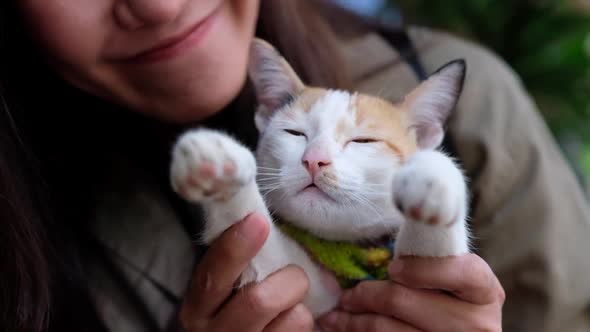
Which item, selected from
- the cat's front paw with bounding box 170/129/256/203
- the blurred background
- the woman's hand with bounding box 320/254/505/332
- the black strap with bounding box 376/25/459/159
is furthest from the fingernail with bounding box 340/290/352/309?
the blurred background

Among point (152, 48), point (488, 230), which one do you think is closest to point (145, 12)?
point (152, 48)

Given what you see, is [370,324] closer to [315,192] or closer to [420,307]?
[420,307]

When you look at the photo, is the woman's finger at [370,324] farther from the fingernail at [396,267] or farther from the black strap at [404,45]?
the black strap at [404,45]

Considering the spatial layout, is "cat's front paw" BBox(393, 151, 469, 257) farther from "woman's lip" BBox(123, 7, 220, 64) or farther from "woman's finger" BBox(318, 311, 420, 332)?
"woman's lip" BBox(123, 7, 220, 64)

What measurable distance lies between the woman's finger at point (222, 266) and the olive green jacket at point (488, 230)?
10.7 inches

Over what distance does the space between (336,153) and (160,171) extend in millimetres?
595

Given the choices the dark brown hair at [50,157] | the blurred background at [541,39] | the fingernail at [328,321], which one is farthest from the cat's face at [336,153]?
the blurred background at [541,39]

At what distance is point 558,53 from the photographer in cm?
164

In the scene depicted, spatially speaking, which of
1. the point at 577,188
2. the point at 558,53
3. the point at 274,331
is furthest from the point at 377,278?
the point at 558,53

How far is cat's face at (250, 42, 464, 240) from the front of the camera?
0.56 m

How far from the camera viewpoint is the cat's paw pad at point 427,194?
0.44 metres

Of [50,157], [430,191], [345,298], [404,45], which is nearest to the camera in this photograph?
[430,191]

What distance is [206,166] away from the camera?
441mm

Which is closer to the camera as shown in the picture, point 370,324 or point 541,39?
point 370,324
